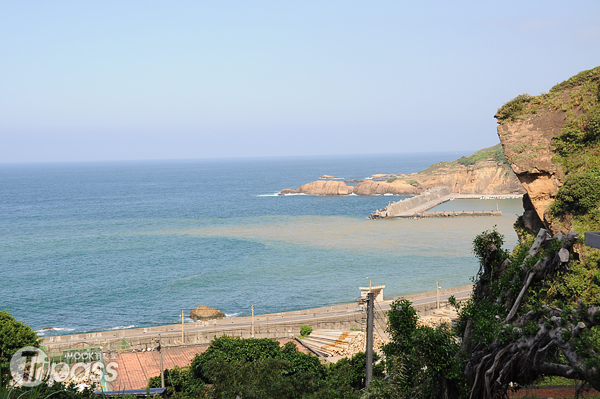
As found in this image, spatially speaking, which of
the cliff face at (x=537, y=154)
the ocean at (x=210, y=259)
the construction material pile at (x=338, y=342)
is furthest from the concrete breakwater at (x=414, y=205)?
the cliff face at (x=537, y=154)

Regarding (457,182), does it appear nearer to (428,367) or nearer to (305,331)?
(305,331)

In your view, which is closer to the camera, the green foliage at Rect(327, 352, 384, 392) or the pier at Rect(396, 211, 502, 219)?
A: the green foliage at Rect(327, 352, 384, 392)

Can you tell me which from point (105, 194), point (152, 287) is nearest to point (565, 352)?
point (152, 287)

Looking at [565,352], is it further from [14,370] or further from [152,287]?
[152,287]

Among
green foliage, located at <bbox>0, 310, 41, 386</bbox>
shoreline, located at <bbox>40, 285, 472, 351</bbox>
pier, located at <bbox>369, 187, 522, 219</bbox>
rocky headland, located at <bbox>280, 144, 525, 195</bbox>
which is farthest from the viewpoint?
rocky headland, located at <bbox>280, 144, 525, 195</bbox>

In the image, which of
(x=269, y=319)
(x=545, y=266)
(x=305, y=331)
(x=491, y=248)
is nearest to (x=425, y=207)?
(x=269, y=319)

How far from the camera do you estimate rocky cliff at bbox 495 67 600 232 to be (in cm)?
2375

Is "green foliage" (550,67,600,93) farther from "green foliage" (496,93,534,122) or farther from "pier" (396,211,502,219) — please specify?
"pier" (396,211,502,219)

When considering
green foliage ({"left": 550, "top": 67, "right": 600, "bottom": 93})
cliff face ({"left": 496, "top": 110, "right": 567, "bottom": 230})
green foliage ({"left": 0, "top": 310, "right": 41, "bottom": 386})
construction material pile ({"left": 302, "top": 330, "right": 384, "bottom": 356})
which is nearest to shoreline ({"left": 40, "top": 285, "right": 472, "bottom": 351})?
construction material pile ({"left": 302, "top": 330, "right": 384, "bottom": 356})

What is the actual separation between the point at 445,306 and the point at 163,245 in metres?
47.4

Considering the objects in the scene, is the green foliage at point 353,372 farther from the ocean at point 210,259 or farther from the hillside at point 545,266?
the ocean at point 210,259

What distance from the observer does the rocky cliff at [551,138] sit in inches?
935

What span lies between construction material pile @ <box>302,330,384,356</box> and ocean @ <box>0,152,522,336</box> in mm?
12868

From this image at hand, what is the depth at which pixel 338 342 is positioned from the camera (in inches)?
1157
